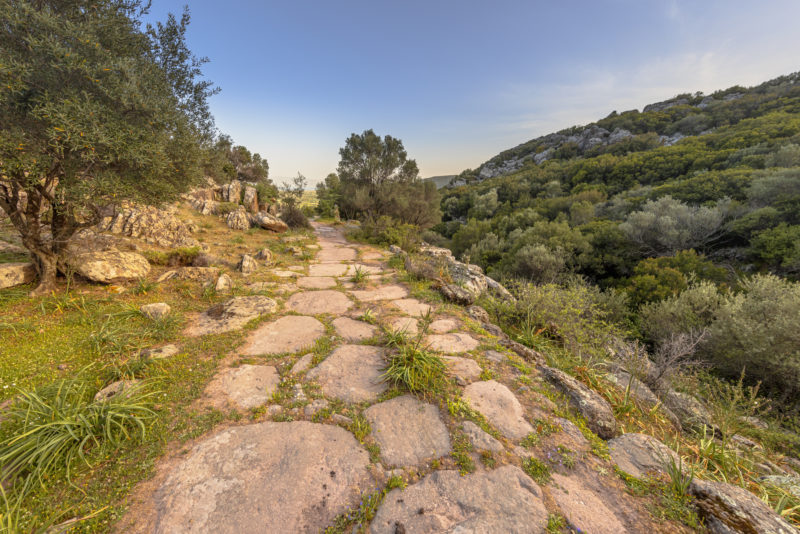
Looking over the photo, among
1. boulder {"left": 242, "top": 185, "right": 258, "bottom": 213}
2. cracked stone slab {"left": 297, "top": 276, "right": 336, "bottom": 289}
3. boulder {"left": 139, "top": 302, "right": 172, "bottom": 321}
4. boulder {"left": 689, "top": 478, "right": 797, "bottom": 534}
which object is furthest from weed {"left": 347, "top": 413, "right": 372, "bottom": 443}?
boulder {"left": 242, "top": 185, "right": 258, "bottom": 213}

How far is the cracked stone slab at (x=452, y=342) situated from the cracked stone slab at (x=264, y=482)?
1.52 m

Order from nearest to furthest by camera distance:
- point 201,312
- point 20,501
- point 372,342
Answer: point 20,501 → point 372,342 → point 201,312

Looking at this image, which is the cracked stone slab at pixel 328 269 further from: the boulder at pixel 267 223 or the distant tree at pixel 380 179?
the distant tree at pixel 380 179

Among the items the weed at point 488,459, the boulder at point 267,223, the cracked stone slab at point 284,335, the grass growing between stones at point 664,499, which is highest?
the boulder at point 267,223

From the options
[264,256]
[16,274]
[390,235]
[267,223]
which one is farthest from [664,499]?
[267,223]

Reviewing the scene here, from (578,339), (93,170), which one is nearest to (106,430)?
(93,170)

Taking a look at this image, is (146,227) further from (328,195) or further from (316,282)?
(328,195)

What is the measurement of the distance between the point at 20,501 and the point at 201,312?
285 centimetres

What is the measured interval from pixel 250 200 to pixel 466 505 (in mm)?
15903

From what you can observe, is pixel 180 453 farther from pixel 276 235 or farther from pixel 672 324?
pixel 276 235

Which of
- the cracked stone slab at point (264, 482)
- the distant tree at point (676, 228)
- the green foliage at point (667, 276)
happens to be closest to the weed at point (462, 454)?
the cracked stone slab at point (264, 482)

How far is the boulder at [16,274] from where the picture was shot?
3.76 metres

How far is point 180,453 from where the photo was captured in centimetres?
182

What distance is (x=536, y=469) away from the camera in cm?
176
